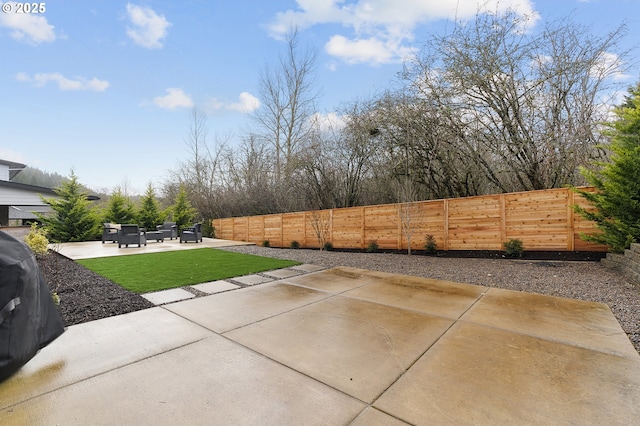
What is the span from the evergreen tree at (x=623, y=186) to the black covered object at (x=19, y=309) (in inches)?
285

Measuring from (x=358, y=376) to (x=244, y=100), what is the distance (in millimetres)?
17356

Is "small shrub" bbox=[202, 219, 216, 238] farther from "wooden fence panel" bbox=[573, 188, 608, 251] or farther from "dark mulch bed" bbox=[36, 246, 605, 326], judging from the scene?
"wooden fence panel" bbox=[573, 188, 608, 251]

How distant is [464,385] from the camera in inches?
67.2

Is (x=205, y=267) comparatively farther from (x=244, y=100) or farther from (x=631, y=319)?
(x=244, y=100)

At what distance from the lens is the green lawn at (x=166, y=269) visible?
4.44 metres

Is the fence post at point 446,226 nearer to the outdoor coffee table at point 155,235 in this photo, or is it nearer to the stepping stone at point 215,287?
the stepping stone at point 215,287

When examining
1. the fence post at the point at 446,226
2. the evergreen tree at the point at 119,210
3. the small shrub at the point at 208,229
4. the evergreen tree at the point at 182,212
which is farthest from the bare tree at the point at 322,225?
the evergreen tree at the point at 119,210

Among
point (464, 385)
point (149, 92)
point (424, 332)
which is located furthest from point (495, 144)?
point (149, 92)

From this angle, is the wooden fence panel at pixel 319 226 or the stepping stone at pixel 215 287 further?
the wooden fence panel at pixel 319 226

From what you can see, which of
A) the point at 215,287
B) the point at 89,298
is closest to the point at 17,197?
the point at 89,298

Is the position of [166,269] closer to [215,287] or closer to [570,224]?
[215,287]

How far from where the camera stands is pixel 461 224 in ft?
23.1

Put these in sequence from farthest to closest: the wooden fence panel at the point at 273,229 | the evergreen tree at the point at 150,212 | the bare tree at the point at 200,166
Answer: the bare tree at the point at 200,166 → the evergreen tree at the point at 150,212 → the wooden fence panel at the point at 273,229

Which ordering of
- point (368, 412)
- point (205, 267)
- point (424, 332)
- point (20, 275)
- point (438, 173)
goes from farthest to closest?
point (438, 173)
point (205, 267)
point (424, 332)
point (20, 275)
point (368, 412)
